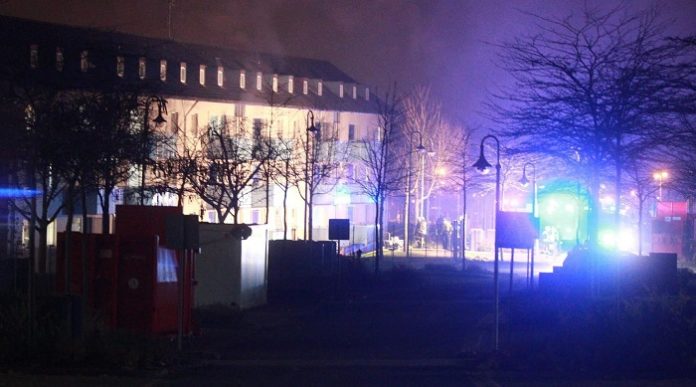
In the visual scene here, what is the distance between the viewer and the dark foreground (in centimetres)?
1340

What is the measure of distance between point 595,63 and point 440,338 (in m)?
6.23

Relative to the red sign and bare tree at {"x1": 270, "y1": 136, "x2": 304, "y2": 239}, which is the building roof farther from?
the red sign

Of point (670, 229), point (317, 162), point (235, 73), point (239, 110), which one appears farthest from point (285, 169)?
point (235, 73)

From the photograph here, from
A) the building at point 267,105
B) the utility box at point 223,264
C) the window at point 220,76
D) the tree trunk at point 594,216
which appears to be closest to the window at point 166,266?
the utility box at point 223,264

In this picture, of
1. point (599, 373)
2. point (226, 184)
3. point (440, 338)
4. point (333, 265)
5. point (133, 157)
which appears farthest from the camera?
point (226, 184)

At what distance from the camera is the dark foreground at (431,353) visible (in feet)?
44.0

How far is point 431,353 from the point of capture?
17.2 metres

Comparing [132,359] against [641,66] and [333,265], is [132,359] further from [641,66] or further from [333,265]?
[333,265]

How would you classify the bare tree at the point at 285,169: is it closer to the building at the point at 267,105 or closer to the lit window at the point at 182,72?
the building at the point at 267,105

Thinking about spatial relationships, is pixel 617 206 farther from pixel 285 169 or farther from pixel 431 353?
pixel 285 169

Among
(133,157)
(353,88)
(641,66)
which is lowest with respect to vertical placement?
(133,157)

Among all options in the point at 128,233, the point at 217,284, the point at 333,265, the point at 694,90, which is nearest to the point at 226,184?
the point at 333,265

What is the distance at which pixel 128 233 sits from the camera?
18.8 metres

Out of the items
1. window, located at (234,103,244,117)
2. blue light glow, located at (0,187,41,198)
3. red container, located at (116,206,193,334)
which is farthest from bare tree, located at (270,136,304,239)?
red container, located at (116,206,193,334)
